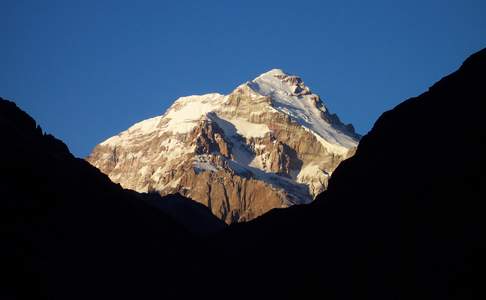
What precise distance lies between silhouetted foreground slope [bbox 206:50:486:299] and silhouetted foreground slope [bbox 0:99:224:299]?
1088cm

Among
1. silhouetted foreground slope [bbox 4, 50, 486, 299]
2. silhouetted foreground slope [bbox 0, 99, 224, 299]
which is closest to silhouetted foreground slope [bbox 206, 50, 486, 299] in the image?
silhouetted foreground slope [bbox 4, 50, 486, 299]

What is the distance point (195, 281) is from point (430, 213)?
39067 mm

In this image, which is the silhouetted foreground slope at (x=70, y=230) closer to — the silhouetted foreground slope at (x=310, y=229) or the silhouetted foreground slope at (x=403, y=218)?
the silhouetted foreground slope at (x=310, y=229)

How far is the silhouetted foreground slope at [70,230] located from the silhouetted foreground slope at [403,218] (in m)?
10.9

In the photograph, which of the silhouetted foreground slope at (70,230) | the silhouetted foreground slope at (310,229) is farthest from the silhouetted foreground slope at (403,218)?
the silhouetted foreground slope at (70,230)

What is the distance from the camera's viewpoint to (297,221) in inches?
5182

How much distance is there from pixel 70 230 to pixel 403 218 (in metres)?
34.2

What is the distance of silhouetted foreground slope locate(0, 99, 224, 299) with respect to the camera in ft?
339

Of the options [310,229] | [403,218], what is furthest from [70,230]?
[403,218]

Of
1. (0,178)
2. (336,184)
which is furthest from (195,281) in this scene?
(0,178)

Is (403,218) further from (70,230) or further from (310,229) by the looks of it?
(70,230)

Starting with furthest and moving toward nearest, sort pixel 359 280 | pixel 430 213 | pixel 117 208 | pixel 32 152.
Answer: pixel 117 208, pixel 32 152, pixel 359 280, pixel 430 213

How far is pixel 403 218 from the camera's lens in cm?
9931

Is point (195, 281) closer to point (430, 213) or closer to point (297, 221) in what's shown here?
→ point (297, 221)
